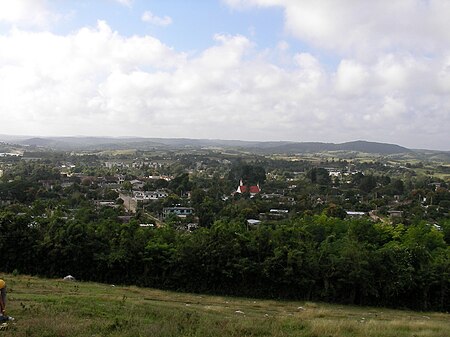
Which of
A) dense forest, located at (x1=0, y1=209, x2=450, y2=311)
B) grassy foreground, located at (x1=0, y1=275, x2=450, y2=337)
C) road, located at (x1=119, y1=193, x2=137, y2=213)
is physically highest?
grassy foreground, located at (x1=0, y1=275, x2=450, y2=337)

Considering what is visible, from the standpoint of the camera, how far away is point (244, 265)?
20.1 meters

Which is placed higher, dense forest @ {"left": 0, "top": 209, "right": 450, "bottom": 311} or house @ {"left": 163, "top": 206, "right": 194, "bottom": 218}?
dense forest @ {"left": 0, "top": 209, "right": 450, "bottom": 311}

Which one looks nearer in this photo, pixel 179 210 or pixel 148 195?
pixel 179 210

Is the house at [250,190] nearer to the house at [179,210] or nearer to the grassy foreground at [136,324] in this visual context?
the house at [179,210]

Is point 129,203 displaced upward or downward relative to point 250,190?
downward

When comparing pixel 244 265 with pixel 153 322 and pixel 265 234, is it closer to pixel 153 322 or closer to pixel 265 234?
pixel 265 234

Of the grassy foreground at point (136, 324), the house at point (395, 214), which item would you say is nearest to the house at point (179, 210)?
the house at point (395, 214)

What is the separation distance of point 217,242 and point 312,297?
5.32 metres

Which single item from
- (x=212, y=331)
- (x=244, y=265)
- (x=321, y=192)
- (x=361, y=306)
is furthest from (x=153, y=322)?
(x=321, y=192)

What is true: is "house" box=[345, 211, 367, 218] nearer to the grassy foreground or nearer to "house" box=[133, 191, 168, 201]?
"house" box=[133, 191, 168, 201]

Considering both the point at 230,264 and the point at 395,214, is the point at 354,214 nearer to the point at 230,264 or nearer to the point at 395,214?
the point at 395,214

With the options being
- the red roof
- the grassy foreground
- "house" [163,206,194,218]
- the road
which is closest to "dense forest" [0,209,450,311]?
the grassy foreground

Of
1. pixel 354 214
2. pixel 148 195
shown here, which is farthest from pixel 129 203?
pixel 354 214

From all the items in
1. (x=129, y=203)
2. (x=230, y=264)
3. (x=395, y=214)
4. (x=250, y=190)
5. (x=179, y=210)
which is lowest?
(x=129, y=203)
